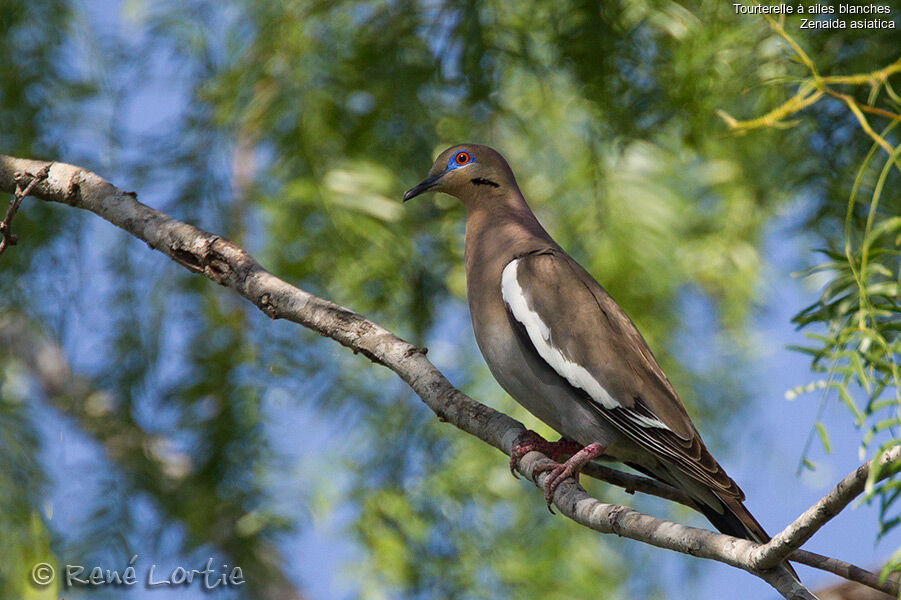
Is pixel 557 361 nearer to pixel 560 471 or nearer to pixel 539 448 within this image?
pixel 539 448

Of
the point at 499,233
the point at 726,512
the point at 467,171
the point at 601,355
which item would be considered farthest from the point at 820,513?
the point at 467,171

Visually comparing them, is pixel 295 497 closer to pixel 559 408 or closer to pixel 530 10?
pixel 559 408

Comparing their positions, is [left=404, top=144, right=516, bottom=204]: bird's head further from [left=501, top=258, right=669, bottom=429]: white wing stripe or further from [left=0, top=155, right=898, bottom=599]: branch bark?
[left=0, top=155, right=898, bottom=599]: branch bark

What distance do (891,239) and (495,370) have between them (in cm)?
119

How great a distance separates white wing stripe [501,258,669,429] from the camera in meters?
2.60

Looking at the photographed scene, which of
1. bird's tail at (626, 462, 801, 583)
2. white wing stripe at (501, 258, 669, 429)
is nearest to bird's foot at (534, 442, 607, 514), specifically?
white wing stripe at (501, 258, 669, 429)

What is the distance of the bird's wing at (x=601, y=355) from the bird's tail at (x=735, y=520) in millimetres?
42

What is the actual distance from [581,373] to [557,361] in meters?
0.08

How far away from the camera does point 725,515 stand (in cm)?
255

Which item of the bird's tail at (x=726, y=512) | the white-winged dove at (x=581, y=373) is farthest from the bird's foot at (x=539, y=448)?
the bird's tail at (x=726, y=512)

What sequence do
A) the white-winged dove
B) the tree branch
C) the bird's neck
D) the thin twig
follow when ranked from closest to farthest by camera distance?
the tree branch < the thin twig < the white-winged dove < the bird's neck

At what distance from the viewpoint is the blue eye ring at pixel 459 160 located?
3.22 meters

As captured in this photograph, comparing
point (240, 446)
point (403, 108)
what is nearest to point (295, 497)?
point (240, 446)

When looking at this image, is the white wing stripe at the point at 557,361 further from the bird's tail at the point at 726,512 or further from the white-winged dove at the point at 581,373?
the bird's tail at the point at 726,512
